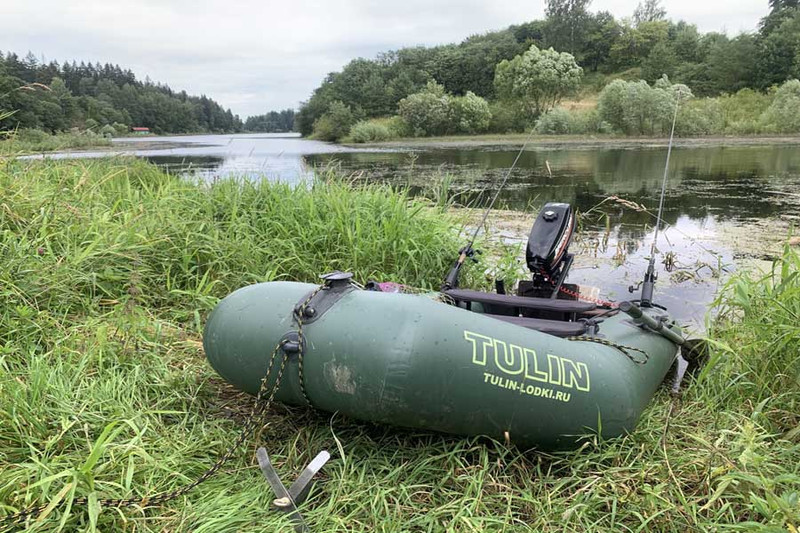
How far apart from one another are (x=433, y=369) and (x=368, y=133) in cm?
4294

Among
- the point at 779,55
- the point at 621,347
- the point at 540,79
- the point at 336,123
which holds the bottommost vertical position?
the point at 621,347

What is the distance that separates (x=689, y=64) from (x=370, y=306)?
2439 inches

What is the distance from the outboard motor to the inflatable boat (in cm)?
79

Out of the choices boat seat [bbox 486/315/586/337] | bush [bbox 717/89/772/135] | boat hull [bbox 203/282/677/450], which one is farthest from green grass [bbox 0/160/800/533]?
bush [bbox 717/89/772/135]

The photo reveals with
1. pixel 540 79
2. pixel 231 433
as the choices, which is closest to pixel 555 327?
pixel 231 433

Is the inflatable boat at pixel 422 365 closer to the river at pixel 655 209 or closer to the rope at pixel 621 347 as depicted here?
the rope at pixel 621 347

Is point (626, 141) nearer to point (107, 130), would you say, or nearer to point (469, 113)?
point (469, 113)

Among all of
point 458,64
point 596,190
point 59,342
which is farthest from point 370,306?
point 458,64

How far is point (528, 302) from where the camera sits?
2.76 metres

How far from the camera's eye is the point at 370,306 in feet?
6.31

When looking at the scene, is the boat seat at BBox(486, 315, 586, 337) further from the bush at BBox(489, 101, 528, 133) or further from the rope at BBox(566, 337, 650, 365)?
the bush at BBox(489, 101, 528, 133)

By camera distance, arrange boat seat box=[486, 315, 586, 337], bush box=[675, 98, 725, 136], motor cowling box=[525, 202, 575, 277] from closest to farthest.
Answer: boat seat box=[486, 315, 586, 337] → motor cowling box=[525, 202, 575, 277] → bush box=[675, 98, 725, 136]

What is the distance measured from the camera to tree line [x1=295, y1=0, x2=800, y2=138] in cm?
4431

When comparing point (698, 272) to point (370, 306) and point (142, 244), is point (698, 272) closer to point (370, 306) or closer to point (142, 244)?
point (370, 306)
